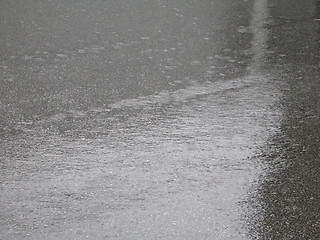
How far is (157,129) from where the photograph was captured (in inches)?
171

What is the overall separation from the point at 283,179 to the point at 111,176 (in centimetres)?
132

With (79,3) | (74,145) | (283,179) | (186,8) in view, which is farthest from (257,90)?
(79,3)

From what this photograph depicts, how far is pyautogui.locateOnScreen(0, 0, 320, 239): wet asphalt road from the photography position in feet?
10.4

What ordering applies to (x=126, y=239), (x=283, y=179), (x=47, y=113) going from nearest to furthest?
(x=126, y=239) → (x=283, y=179) → (x=47, y=113)

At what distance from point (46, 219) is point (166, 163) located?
110cm

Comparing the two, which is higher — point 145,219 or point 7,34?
point 7,34

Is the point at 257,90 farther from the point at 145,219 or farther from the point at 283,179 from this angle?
the point at 145,219

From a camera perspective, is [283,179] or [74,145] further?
[74,145]

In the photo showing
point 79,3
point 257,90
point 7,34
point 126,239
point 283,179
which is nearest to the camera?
point 126,239

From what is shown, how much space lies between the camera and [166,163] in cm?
381

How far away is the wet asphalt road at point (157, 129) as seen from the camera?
10.4 ft

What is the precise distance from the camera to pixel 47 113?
15.0 ft

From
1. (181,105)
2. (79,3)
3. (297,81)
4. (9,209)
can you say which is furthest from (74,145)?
(79,3)

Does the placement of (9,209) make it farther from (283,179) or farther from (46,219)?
(283,179)
